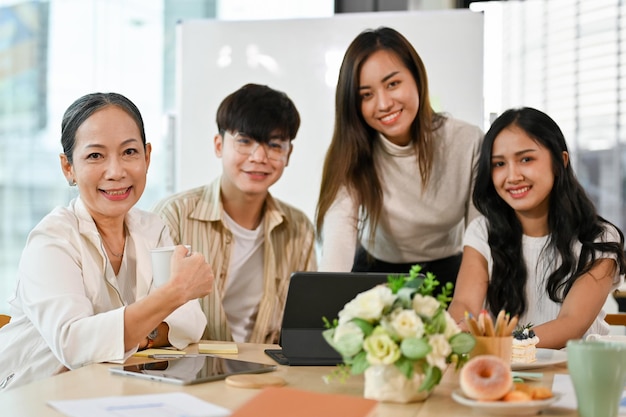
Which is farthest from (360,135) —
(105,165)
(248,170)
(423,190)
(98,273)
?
(98,273)

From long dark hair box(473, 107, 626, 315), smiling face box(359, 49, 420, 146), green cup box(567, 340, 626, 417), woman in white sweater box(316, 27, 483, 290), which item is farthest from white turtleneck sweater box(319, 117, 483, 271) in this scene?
green cup box(567, 340, 626, 417)

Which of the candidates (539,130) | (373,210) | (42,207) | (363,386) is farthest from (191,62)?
(363,386)

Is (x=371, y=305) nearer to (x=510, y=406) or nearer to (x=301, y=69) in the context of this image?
(x=510, y=406)

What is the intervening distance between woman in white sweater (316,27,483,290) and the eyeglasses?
0.19 metres

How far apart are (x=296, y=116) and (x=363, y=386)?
1458 mm

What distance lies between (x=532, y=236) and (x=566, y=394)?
3.72ft

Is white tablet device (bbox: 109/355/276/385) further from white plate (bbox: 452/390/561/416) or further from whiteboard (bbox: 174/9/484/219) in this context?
whiteboard (bbox: 174/9/484/219)

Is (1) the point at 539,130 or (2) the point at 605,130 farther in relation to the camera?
(2) the point at 605,130

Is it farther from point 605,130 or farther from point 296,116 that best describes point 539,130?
point 605,130

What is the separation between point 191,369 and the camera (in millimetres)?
1514

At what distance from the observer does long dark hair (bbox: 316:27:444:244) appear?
8.76ft

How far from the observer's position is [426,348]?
121 centimetres

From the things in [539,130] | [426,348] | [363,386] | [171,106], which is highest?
[171,106]

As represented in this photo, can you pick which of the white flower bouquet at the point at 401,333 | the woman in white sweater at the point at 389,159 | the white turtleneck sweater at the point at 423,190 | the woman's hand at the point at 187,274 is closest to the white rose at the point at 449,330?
the white flower bouquet at the point at 401,333
